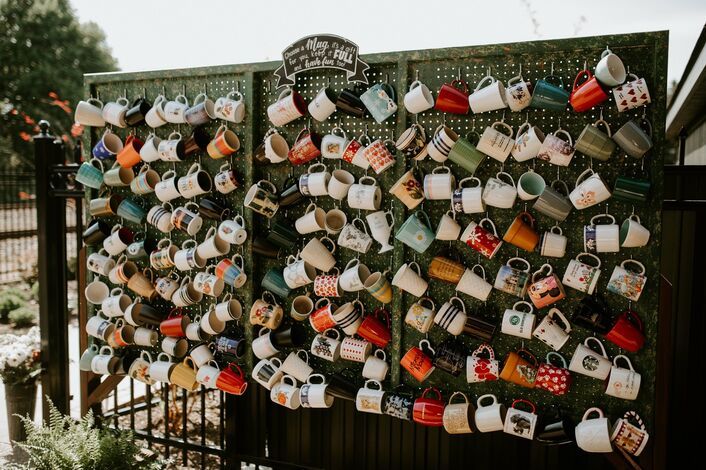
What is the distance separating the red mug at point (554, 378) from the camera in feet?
7.75

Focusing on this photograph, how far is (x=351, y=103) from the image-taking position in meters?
2.64

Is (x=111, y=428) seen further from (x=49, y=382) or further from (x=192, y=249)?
(x=192, y=249)

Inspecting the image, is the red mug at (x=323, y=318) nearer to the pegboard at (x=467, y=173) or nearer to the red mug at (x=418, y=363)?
the pegboard at (x=467, y=173)

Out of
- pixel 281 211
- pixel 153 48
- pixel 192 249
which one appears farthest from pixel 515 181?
pixel 153 48

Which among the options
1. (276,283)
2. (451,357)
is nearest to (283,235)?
(276,283)

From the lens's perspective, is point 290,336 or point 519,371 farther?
point 290,336

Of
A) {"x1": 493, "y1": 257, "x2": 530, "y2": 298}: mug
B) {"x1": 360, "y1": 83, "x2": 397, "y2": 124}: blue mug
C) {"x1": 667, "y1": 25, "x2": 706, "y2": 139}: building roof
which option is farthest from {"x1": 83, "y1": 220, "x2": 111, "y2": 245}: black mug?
{"x1": 667, "y1": 25, "x2": 706, "y2": 139}: building roof

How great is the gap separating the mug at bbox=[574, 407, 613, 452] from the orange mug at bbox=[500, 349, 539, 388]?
0.83 feet

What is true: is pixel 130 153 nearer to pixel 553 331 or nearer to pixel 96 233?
pixel 96 233

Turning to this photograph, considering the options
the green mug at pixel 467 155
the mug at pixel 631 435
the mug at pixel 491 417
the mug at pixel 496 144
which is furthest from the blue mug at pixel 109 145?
the mug at pixel 631 435

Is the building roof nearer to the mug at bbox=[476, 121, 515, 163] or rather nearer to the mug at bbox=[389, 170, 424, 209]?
the mug at bbox=[476, 121, 515, 163]

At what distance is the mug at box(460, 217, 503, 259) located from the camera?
7.90 ft

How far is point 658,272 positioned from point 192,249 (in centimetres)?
220

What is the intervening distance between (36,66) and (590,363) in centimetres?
2172
